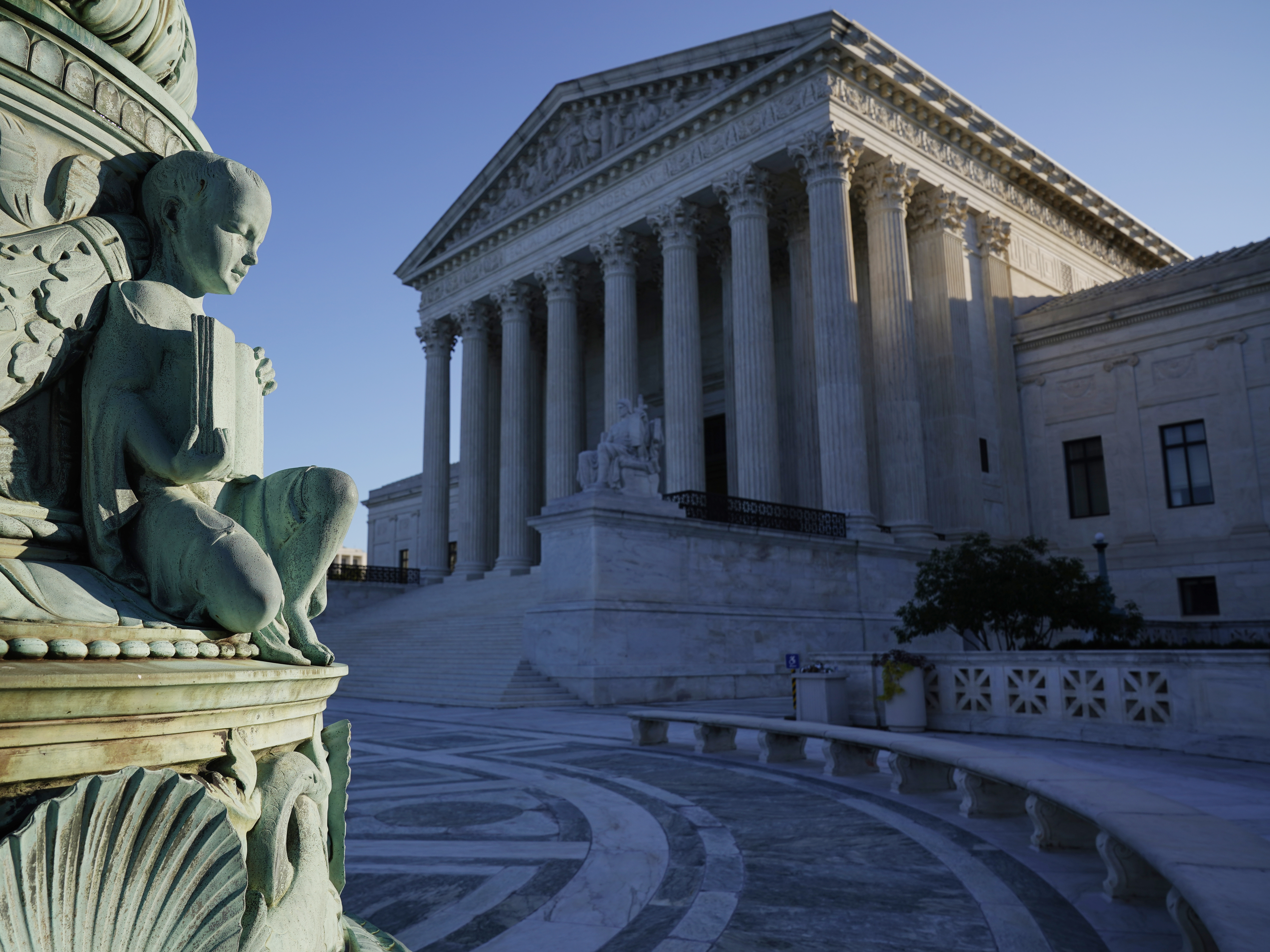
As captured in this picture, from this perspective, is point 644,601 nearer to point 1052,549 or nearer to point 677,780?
point 677,780

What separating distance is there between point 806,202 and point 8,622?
106ft

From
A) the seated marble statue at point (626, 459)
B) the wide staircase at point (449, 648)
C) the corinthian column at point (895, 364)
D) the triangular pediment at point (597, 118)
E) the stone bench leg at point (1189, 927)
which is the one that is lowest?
the stone bench leg at point (1189, 927)

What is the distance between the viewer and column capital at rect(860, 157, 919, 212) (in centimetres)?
2933

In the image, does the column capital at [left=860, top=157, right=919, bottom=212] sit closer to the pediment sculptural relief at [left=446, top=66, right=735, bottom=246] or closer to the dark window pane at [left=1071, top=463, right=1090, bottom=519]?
the pediment sculptural relief at [left=446, top=66, right=735, bottom=246]

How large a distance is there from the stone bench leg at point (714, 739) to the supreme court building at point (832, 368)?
9090 millimetres

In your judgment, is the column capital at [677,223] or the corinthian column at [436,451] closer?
the column capital at [677,223]

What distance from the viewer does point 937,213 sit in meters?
31.4

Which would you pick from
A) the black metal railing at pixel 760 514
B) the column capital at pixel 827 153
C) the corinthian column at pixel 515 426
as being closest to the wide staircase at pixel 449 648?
the corinthian column at pixel 515 426

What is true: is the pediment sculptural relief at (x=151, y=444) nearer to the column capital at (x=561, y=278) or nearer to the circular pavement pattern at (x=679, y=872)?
the circular pavement pattern at (x=679, y=872)

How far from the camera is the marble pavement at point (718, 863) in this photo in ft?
13.9

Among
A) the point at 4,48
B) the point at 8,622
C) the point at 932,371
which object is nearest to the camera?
the point at 8,622

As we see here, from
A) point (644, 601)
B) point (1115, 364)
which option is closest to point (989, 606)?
point (644, 601)

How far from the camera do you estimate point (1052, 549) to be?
105 feet

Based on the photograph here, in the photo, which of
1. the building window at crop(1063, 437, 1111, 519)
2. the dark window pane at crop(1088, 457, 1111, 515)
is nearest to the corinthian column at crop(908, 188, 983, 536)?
the building window at crop(1063, 437, 1111, 519)
